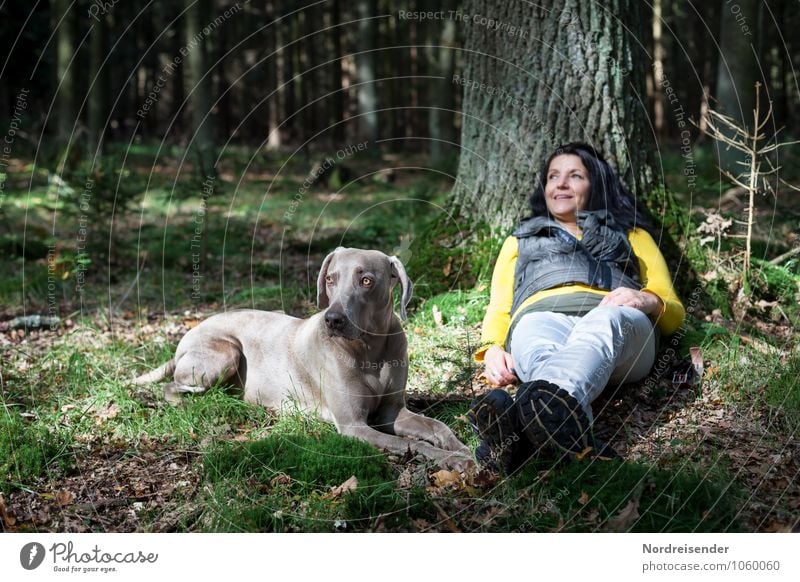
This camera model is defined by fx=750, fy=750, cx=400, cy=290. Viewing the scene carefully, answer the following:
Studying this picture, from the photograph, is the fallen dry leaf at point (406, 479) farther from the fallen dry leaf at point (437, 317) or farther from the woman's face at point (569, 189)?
the woman's face at point (569, 189)

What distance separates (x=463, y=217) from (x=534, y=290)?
1.98 m

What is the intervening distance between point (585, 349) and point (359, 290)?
1.53 meters

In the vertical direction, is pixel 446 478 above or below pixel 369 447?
below

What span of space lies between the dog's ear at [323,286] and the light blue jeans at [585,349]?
1413mm

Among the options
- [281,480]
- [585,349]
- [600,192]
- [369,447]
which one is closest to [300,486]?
[281,480]

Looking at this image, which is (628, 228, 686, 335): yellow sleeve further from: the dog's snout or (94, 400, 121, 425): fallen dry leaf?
(94, 400, 121, 425): fallen dry leaf

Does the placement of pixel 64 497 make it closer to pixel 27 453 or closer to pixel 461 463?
pixel 27 453

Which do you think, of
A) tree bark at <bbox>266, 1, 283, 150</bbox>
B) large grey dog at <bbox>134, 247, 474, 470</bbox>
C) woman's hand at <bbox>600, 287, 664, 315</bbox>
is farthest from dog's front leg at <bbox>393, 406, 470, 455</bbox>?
tree bark at <bbox>266, 1, 283, 150</bbox>

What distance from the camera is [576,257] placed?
19.3 ft

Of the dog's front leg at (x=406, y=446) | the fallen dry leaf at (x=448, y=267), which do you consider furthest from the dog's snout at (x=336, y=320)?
the fallen dry leaf at (x=448, y=267)

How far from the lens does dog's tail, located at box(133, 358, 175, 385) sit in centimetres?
611

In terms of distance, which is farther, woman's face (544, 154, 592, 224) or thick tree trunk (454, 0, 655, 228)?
thick tree trunk (454, 0, 655, 228)

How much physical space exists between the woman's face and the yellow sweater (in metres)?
0.45

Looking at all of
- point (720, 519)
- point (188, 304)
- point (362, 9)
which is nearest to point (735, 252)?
point (720, 519)
